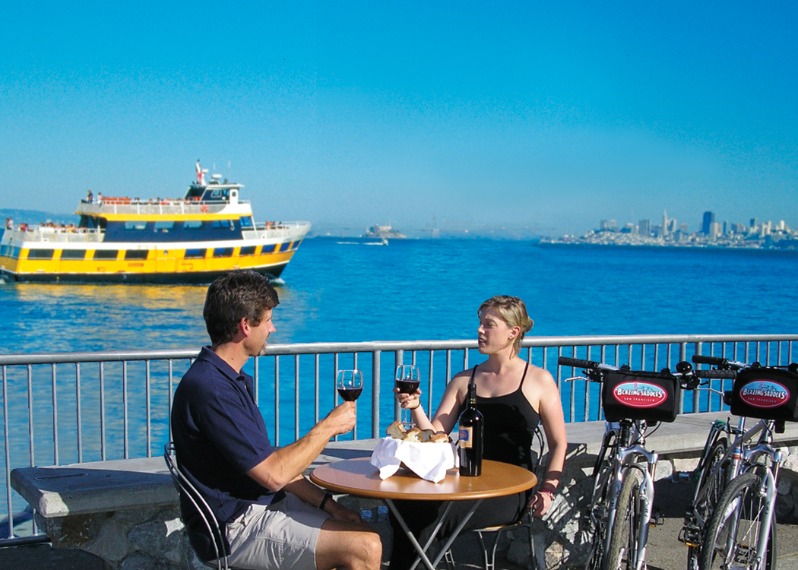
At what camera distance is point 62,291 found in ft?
229

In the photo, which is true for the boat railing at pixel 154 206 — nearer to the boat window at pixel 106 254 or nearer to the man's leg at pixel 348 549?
the boat window at pixel 106 254

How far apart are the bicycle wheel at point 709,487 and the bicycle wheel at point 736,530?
0.45ft

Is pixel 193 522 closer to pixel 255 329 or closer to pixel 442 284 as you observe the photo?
pixel 255 329

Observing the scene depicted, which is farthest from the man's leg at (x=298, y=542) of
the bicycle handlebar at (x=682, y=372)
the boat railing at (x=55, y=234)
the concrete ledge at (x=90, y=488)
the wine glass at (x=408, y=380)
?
the boat railing at (x=55, y=234)

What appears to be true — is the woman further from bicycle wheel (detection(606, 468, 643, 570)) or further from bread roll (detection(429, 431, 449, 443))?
bread roll (detection(429, 431, 449, 443))

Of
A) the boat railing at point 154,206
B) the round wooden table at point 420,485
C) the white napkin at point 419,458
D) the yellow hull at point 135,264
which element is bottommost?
the yellow hull at point 135,264

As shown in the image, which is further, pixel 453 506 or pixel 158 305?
pixel 158 305

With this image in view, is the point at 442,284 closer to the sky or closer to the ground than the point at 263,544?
closer to the ground

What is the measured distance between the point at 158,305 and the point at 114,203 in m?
8.84

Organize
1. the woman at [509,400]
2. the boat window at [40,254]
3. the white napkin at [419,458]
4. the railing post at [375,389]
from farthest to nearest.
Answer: the boat window at [40,254], the railing post at [375,389], the woman at [509,400], the white napkin at [419,458]

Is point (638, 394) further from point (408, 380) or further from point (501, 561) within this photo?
point (501, 561)

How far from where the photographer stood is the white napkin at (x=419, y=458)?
365cm

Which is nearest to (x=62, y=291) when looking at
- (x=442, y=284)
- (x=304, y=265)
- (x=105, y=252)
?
(x=105, y=252)

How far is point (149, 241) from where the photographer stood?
7062 cm
